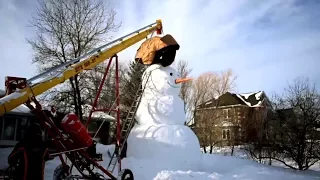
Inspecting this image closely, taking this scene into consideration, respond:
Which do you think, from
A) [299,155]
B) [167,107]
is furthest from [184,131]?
[299,155]

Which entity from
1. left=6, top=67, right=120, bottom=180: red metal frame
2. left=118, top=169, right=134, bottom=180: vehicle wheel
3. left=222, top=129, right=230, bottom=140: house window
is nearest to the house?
left=222, top=129, right=230, bottom=140: house window

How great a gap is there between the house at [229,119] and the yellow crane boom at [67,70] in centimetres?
1977

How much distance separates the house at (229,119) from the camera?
31.8 meters

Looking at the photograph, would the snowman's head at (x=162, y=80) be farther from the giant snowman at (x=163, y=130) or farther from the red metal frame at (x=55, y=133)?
the red metal frame at (x=55, y=133)

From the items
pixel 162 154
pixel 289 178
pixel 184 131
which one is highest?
pixel 184 131

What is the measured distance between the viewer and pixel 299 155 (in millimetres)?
19656

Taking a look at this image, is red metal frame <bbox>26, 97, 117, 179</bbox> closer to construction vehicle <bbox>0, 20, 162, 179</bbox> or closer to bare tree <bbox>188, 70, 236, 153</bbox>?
construction vehicle <bbox>0, 20, 162, 179</bbox>

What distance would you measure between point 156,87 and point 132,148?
309 cm

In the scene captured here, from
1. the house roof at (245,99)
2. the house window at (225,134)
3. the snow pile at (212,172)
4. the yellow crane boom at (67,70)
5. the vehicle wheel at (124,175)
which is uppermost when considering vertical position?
the house roof at (245,99)

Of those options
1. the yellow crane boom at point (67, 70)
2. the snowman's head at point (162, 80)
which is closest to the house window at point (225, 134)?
the snowman's head at point (162, 80)

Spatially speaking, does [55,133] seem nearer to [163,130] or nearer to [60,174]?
[60,174]

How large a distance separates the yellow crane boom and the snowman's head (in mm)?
2905

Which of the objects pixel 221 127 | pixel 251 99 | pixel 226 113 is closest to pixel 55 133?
pixel 221 127

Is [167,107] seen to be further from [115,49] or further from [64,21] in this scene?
[64,21]
